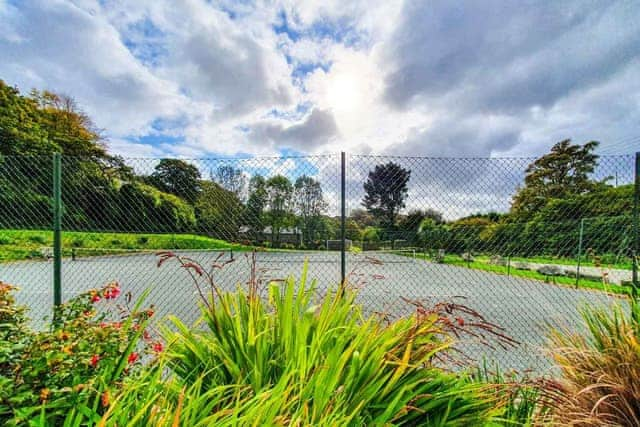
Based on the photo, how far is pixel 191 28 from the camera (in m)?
4.98

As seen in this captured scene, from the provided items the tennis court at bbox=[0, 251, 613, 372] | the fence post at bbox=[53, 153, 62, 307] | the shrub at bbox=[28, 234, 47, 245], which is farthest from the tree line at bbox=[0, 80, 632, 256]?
the shrub at bbox=[28, 234, 47, 245]

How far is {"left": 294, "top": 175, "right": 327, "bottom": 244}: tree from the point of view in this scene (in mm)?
3399

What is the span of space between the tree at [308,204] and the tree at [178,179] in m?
1.31

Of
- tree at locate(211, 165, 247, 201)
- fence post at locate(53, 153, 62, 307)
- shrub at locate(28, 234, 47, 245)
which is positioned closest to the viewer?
fence post at locate(53, 153, 62, 307)

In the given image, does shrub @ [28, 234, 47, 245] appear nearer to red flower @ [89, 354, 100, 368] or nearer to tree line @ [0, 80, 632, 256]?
tree line @ [0, 80, 632, 256]

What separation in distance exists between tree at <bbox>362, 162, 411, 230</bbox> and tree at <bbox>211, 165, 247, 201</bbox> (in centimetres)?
156

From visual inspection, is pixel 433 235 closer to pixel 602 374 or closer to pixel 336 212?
pixel 336 212

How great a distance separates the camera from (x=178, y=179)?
3637mm

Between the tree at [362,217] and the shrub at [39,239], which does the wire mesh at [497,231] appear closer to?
the tree at [362,217]

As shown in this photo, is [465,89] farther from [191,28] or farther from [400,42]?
[191,28]

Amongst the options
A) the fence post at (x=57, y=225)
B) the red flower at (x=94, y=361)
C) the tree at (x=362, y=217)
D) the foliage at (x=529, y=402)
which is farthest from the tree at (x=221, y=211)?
the foliage at (x=529, y=402)

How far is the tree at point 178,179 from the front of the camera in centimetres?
358

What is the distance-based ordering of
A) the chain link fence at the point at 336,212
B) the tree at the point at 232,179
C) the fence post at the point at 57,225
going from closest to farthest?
the fence post at the point at 57,225 < the chain link fence at the point at 336,212 < the tree at the point at 232,179

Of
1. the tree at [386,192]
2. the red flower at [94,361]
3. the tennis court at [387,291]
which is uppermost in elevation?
the tree at [386,192]
